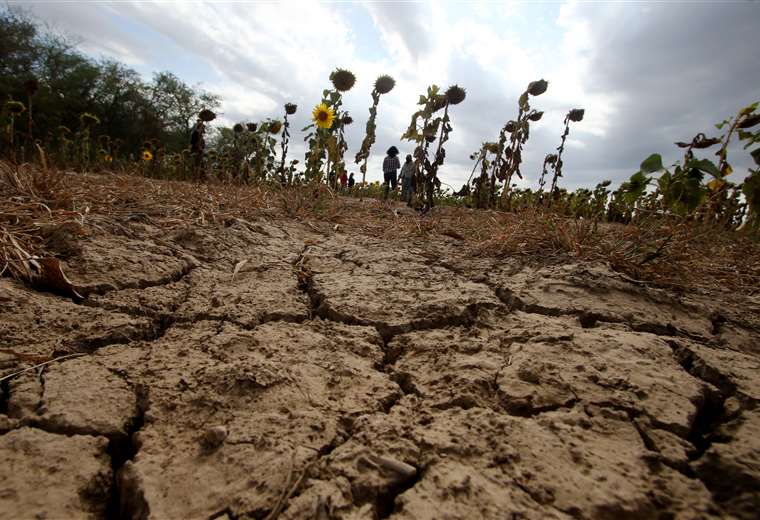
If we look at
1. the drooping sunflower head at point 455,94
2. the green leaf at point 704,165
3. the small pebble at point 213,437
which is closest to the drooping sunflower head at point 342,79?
the drooping sunflower head at point 455,94

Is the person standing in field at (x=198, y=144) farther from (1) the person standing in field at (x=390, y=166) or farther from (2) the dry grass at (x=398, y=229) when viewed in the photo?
(1) the person standing in field at (x=390, y=166)

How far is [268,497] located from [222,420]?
277 mm

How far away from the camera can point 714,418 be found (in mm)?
1026

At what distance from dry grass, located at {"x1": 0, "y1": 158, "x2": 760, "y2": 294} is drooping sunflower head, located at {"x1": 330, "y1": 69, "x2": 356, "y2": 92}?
2.43 metres

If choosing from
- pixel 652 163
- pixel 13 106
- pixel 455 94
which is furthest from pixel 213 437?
pixel 13 106

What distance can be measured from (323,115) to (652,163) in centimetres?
437

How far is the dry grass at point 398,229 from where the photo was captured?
183cm

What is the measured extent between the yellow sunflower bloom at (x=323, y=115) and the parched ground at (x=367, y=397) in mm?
3969

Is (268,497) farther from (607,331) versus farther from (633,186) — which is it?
(633,186)

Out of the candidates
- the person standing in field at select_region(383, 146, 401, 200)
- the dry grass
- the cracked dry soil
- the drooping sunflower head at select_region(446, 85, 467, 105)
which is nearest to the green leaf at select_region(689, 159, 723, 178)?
the dry grass

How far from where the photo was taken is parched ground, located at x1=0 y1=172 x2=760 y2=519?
78cm

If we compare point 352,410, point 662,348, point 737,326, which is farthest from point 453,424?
point 737,326

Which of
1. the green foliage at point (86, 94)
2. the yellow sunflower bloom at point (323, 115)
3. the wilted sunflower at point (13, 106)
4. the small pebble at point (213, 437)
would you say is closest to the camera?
the small pebble at point (213, 437)

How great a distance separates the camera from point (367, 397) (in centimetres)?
111
